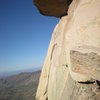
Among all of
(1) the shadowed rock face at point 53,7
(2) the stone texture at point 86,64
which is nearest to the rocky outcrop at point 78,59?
(2) the stone texture at point 86,64

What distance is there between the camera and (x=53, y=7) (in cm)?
917

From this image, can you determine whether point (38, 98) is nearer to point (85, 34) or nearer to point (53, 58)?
point (53, 58)

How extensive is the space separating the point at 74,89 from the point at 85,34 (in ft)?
6.90

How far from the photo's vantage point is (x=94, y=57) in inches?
199

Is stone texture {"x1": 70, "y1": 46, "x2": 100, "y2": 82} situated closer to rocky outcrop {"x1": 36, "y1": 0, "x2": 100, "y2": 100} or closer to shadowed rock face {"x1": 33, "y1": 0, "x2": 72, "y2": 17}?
rocky outcrop {"x1": 36, "y1": 0, "x2": 100, "y2": 100}

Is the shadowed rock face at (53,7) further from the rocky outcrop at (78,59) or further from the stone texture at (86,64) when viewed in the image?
the stone texture at (86,64)

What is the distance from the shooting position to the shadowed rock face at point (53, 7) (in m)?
8.72

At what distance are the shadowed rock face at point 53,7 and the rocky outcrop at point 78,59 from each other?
1.22 ft

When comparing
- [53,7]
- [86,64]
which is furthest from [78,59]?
[53,7]

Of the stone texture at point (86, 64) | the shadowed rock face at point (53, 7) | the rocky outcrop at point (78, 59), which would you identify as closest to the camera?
the stone texture at point (86, 64)

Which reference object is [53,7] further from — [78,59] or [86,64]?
[86,64]

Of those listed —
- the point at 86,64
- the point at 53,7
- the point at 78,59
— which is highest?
the point at 53,7

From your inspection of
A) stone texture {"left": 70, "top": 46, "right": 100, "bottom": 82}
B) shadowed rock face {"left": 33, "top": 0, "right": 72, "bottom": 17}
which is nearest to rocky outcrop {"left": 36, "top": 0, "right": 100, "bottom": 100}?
stone texture {"left": 70, "top": 46, "right": 100, "bottom": 82}

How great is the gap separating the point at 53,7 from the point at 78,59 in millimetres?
4457
